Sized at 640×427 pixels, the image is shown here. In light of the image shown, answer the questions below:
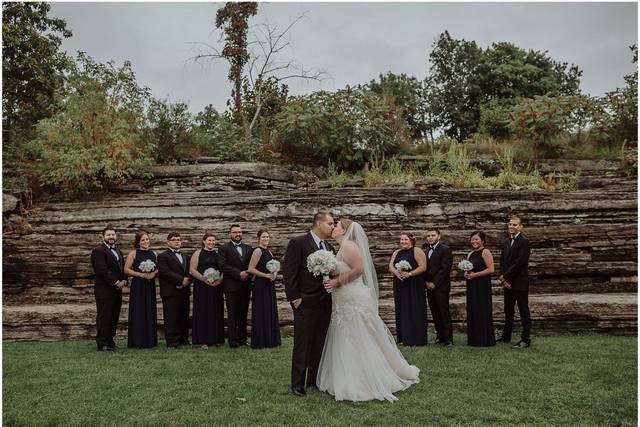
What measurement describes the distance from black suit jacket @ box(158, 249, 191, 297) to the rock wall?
113 cm

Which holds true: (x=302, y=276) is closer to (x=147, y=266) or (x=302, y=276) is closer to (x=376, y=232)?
(x=147, y=266)

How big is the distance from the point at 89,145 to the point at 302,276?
30.3 feet

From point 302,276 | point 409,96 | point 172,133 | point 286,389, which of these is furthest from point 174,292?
point 409,96

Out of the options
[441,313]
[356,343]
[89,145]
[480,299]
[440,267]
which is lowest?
[441,313]

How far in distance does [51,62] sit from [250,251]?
46.0 feet

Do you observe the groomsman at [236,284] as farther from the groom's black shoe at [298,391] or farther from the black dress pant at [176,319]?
the groom's black shoe at [298,391]

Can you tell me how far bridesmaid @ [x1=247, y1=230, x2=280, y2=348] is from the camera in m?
8.30

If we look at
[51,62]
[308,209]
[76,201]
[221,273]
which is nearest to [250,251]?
[221,273]

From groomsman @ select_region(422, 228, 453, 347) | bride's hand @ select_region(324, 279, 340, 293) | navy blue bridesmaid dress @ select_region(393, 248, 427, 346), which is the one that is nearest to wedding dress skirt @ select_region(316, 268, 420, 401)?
bride's hand @ select_region(324, 279, 340, 293)

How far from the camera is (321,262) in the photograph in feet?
18.1

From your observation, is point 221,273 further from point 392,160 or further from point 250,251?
point 392,160

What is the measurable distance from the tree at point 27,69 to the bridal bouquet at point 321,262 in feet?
48.5

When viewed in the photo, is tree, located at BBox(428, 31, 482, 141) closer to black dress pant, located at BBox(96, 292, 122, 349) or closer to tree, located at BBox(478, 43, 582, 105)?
tree, located at BBox(478, 43, 582, 105)

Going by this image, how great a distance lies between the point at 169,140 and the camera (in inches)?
588
